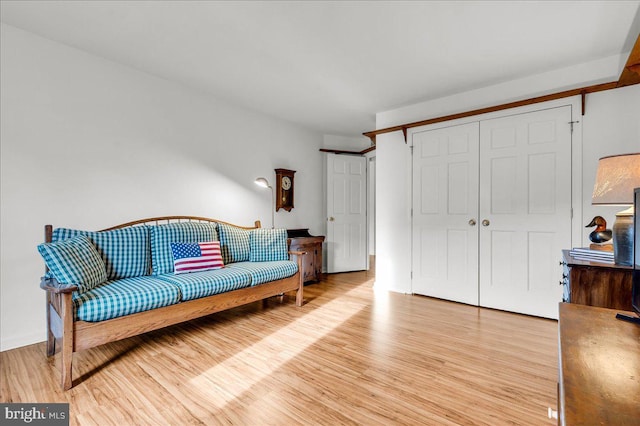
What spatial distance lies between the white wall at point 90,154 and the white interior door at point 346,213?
5.48 feet

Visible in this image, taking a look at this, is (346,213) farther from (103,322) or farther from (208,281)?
(103,322)

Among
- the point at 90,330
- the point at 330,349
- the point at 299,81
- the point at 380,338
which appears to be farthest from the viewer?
the point at 299,81

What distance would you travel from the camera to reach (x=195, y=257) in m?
2.86

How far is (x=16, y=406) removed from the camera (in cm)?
160

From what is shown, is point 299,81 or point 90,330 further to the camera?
point 299,81

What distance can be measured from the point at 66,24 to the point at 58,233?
1.60 m

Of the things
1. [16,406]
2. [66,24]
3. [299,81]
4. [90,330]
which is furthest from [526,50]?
[16,406]

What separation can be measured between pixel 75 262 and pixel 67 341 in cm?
52

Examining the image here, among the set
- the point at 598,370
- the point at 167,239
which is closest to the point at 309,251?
the point at 167,239

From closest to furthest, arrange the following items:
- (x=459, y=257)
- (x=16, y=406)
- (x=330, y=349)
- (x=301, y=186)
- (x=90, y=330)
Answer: (x=16, y=406)
(x=90, y=330)
(x=330, y=349)
(x=459, y=257)
(x=301, y=186)

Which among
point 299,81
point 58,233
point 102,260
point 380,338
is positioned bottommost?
point 380,338

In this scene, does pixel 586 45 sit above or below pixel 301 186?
above

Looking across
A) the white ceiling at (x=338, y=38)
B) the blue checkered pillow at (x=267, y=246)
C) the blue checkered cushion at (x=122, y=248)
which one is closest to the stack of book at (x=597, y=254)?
the white ceiling at (x=338, y=38)

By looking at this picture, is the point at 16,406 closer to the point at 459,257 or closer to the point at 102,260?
the point at 102,260
